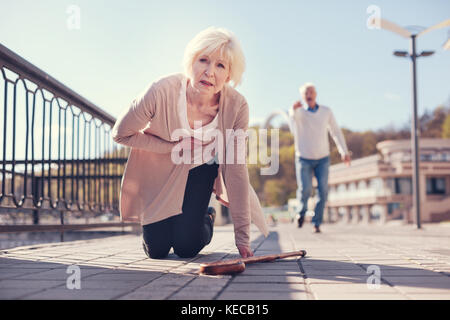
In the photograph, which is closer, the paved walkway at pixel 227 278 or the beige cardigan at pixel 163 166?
the paved walkway at pixel 227 278

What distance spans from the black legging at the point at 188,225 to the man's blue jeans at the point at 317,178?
3918 millimetres

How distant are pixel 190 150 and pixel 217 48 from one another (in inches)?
31.3

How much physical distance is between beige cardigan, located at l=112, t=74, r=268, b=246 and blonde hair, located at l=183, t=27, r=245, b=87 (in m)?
0.17

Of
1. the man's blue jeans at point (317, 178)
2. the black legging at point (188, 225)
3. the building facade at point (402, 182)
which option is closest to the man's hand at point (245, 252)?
the black legging at point (188, 225)

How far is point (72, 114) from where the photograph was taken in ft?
16.5

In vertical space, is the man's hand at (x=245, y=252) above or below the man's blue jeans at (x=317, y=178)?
below

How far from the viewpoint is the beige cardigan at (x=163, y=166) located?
3150 mm

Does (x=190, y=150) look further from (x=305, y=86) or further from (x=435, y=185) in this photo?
(x=435, y=185)

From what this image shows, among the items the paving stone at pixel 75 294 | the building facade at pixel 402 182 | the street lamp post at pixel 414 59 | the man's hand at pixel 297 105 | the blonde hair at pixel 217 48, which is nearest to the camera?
the paving stone at pixel 75 294

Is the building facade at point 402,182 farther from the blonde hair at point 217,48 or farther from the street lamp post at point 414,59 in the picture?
the blonde hair at point 217,48

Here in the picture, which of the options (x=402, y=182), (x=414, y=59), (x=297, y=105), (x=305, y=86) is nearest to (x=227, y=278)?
(x=297, y=105)

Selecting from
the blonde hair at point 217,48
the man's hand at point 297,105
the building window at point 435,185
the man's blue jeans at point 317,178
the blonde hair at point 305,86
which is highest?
the blonde hair at point 305,86
